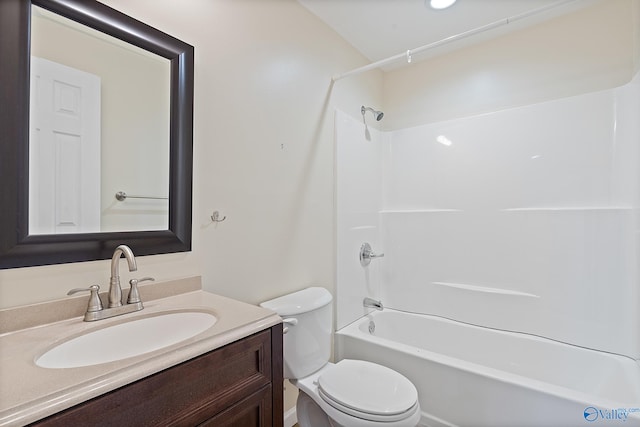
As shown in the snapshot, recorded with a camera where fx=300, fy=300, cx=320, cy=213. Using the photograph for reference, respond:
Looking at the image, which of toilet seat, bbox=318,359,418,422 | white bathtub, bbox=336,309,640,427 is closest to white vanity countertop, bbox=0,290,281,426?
toilet seat, bbox=318,359,418,422

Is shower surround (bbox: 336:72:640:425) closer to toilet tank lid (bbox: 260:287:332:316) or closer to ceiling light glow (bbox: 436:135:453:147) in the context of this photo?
ceiling light glow (bbox: 436:135:453:147)

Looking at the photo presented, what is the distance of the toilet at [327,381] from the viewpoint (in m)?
1.30

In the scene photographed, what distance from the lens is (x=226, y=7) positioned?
56.8 inches

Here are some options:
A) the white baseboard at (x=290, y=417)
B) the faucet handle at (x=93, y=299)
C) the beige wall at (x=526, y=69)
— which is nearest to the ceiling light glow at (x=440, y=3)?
the beige wall at (x=526, y=69)

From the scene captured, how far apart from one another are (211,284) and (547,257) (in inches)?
84.1

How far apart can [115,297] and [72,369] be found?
0.37 m

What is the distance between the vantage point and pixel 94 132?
104 centimetres

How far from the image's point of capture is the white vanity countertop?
21.8 inches

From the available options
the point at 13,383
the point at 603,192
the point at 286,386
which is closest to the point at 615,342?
the point at 603,192

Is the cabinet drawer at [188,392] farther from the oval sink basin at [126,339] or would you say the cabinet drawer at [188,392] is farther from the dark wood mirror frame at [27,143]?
the dark wood mirror frame at [27,143]

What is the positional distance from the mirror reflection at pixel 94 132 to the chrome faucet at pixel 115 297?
0.15m

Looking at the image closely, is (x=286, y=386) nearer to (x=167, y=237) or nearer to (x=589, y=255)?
(x=167, y=237)

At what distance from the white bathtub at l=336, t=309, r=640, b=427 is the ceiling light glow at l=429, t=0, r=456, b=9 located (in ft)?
7.00

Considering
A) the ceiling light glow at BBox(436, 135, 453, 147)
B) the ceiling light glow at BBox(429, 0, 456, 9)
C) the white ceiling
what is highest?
the white ceiling
